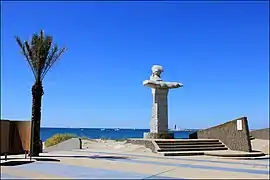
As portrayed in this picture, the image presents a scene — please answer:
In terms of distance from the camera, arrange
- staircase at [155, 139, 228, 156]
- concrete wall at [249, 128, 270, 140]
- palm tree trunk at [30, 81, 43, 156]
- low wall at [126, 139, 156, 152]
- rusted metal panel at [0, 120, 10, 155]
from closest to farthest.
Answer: rusted metal panel at [0, 120, 10, 155] → palm tree trunk at [30, 81, 43, 156] → staircase at [155, 139, 228, 156] → low wall at [126, 139, 156, 152] → concrete wall at [249, 128, 270, 140]

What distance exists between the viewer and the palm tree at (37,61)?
18109 mm

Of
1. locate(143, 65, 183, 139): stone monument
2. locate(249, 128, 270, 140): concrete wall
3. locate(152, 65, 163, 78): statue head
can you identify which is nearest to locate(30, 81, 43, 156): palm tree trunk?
locate(143, 65, 183, 139): stone monument

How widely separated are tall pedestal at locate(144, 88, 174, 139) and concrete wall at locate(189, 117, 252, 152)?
110 inches

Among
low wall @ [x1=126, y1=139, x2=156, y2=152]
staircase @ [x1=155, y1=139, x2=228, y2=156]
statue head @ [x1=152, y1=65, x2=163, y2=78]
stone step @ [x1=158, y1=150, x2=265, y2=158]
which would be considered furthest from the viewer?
statue head @ [x1=152, y1=65, x2=163, y2=78]

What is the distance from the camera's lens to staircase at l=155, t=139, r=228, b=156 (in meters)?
20.8

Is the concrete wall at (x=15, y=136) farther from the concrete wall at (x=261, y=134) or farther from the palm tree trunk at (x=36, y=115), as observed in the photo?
the concrete wall at (x=261, y=134)

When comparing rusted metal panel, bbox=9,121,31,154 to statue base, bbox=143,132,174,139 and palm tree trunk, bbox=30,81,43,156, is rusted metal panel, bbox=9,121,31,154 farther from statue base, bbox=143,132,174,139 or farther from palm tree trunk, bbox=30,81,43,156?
statue base, bbox=143,132,174,139

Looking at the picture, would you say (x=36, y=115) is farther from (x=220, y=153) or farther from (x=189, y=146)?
(x=220, y=153)

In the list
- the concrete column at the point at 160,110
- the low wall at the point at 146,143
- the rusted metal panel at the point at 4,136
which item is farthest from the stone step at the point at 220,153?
the rusted metal panel at the point at 4,136

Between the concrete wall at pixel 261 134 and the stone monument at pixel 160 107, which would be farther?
the concrete wall at pixel 261 134

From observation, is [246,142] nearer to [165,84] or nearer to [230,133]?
[230,133]

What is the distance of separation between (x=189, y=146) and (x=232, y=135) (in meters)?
2.71

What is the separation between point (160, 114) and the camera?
25.6 metres

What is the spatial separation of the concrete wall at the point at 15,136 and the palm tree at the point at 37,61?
1.43ft
